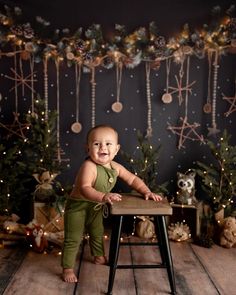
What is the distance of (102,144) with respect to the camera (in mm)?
2695

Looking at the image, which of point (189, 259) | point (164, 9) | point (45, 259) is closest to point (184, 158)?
point (189, 259)

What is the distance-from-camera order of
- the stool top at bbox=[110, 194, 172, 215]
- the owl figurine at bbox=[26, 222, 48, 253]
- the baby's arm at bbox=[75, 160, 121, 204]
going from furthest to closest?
the owl figurine at bbox=[26, 222, 48, 253] < the baby's arm at bbox=[75, 160, 121, 204] < the stool top at bbox=[110, 194, 172, 215]

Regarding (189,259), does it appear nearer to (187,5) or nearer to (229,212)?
(229,212)

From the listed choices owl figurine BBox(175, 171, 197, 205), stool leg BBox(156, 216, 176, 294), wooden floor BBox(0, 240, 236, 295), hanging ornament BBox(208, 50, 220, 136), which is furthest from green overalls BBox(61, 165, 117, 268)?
hanging ornament BBox(208, 50, 220, 136)

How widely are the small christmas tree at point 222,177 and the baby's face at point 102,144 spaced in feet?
4.31

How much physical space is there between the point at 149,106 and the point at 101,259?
66.8 inches

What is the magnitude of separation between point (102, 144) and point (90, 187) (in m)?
0.30

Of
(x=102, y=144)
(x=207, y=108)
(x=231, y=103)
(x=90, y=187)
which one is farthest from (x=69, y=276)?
(x=231, y=103)

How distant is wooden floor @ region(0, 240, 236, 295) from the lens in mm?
2574

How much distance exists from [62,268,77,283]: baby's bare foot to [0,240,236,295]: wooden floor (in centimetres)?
4

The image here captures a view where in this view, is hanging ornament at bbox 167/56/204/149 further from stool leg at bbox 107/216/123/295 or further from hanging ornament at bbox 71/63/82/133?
stool leg at bbox 107/216/123/295

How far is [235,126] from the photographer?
13.4ft

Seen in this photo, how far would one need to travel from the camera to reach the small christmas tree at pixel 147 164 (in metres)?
3.77

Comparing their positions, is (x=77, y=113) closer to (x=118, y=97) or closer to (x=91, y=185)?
(x=118, y=97)
